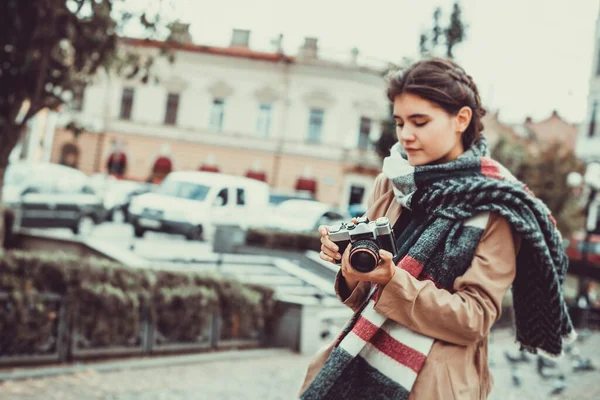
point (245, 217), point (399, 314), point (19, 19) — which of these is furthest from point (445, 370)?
point (245, 217)

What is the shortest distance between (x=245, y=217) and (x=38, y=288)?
44.9ft

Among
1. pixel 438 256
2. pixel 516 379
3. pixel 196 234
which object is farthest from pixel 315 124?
pixel 438 256

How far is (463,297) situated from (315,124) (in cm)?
3883

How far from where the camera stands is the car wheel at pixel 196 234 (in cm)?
1911

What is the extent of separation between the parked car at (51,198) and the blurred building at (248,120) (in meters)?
21.3

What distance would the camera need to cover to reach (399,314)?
6.33ft

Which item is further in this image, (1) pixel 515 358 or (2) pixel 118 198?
(2) pixel 118 198

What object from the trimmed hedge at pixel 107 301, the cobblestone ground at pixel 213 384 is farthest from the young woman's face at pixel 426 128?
the trimmed hedge at pixel 107 301

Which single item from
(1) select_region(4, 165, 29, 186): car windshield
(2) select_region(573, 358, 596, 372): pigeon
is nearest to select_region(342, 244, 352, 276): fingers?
(2) select_region(573, 358, 596, 372): pigeon

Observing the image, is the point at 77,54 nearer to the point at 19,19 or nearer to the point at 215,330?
the point at 19,19

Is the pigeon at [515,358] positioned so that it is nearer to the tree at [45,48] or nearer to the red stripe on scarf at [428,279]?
the tree at [45,48]

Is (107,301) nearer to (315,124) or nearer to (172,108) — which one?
(315,124)

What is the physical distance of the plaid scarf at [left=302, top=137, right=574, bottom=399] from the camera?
1.96 m

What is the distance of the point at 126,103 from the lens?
4141 centimetres
